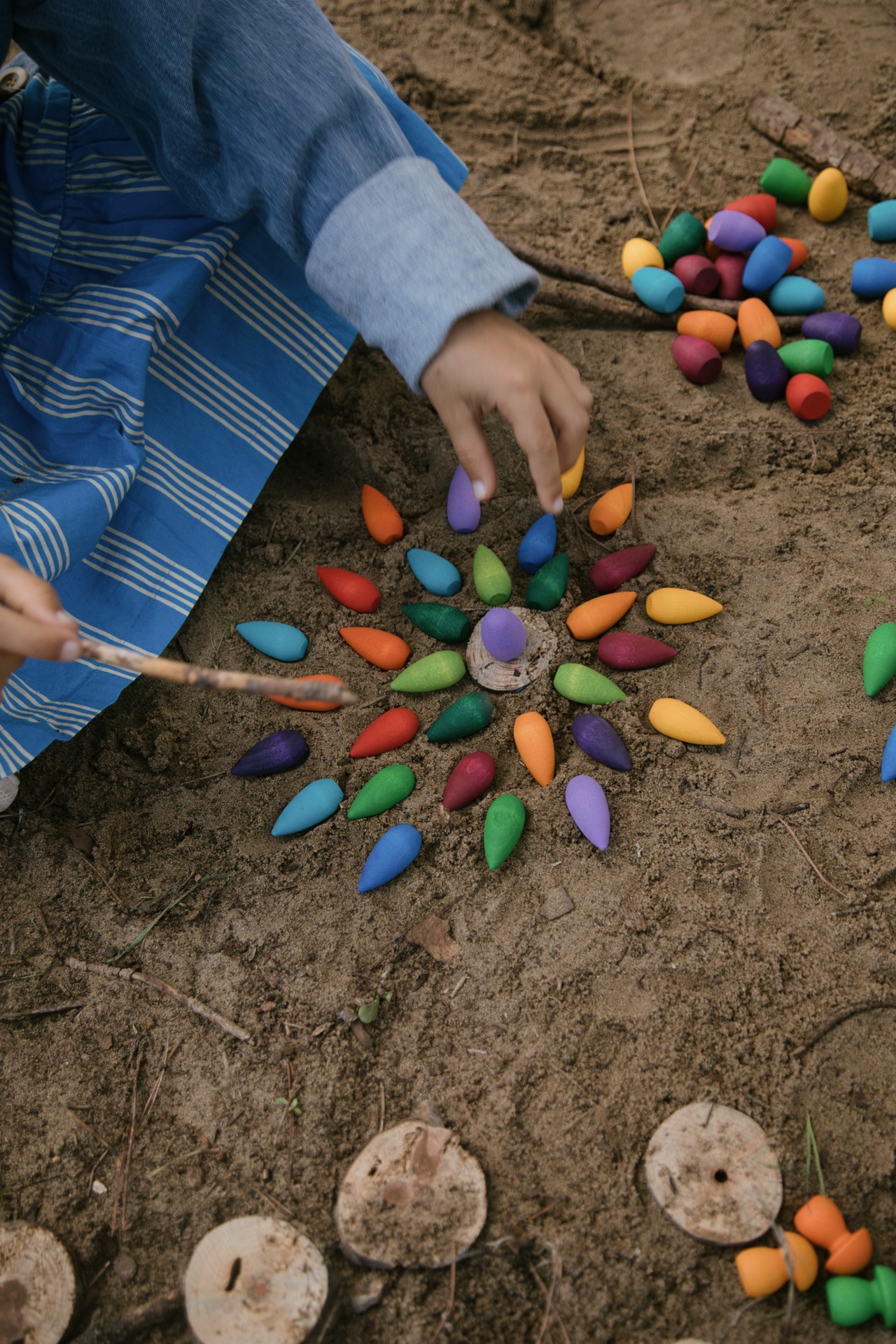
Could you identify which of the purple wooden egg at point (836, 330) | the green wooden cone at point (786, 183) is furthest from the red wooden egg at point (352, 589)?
the green wooden cone at point (786, 183)

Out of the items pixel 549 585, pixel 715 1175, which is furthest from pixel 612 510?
pixel 715 1175

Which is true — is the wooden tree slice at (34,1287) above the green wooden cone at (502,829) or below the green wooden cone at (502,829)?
above

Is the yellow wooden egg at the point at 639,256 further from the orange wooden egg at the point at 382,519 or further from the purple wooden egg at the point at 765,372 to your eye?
the orange wooden egg at the point at 382,519

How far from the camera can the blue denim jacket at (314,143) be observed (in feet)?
3.79

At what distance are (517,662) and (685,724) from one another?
0.30 metres

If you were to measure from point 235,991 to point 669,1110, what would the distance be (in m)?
0.63

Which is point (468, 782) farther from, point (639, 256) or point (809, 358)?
point (639, 256)

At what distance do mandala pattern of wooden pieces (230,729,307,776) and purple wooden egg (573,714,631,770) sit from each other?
468 millimetres

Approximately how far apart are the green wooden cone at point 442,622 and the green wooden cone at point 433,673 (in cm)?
5

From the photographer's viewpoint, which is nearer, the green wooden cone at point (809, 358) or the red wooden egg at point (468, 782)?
the red wooden egg at point (468, 782)

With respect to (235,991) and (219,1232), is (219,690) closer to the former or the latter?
(235,991)

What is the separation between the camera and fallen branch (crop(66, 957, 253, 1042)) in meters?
1.28

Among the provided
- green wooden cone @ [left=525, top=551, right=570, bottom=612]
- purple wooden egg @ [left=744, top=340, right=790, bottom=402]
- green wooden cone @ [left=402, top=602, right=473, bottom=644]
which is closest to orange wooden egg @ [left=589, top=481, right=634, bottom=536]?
green wooden cone @ [left=525, top=551, right=570, bottom=612]

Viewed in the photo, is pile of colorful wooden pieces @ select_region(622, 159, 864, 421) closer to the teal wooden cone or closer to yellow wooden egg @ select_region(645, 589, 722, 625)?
yellow wooden egg @ select_region(645, 589, 722, 625)
